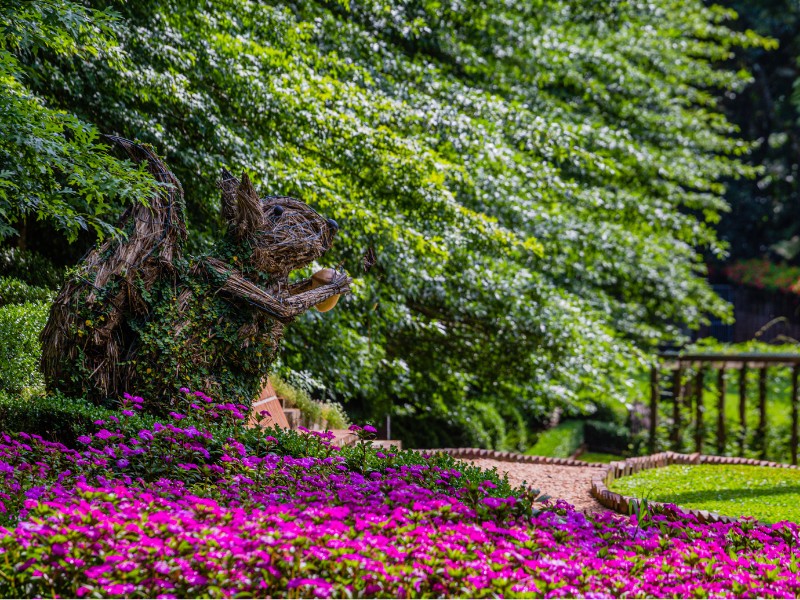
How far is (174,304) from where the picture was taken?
617 cm

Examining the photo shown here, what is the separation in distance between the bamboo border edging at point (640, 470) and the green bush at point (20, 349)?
4.77 meters

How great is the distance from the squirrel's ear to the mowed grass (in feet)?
12.1

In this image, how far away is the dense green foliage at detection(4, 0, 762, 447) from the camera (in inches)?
335

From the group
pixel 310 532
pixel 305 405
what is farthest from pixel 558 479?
pixel 310 532

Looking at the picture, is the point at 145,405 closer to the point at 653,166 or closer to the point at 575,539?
the point at 575,539

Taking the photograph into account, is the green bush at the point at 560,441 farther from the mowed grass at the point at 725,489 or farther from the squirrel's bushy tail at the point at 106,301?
the squirrel's bushy tail at the point at 106,301

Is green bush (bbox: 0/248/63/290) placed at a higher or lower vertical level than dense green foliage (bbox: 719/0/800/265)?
lower

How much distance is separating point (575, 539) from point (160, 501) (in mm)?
2052

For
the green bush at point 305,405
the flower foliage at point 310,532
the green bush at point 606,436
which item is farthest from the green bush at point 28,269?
the green bush at point 606,436

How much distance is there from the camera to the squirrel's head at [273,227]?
6.56 m

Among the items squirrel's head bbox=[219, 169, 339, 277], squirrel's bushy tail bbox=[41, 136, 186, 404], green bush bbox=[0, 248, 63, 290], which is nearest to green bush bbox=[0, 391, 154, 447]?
squirrel's bushy tail bbox=[41, 136, 186, 404]

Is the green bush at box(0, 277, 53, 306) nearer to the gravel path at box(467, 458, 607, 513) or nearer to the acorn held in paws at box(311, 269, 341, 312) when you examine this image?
the acorn held in paws at box(311, 269, 341, 312)

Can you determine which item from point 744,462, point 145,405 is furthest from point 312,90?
point 744,462

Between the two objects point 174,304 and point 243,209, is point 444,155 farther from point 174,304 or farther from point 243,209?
point 174,304
